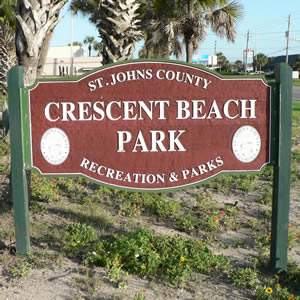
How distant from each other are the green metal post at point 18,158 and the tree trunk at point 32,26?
131 centimetres

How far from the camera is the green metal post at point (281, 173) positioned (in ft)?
12.1

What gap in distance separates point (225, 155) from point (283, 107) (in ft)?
1.92

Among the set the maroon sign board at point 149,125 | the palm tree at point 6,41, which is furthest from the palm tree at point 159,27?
the maroon sign board at point 149,125

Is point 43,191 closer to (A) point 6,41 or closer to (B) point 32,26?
(B) point 32,26

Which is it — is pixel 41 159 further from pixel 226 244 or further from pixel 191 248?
pixel 226 244

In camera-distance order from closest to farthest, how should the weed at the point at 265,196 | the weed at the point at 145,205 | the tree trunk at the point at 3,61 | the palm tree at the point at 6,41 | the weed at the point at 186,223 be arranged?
the weed at the point at 186,223 → the weed at the point at 145,205 → the weed at the point at 265,196 → the tree trunk at the point at 3,61 → the palm tree at the point at 6,41

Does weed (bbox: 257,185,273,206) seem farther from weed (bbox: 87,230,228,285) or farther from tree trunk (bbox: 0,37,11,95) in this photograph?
tree trunk (bbox: 0,37,11,95)

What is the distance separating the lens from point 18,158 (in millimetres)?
3752

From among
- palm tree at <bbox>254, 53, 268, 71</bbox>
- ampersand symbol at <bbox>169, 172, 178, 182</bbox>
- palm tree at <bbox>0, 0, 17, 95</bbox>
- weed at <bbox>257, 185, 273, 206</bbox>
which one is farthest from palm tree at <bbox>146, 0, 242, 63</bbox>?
palm tree at <bbox>254, 53, 268, 71</bbox>

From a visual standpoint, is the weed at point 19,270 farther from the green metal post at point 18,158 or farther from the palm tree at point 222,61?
the palm tree at point 222,61

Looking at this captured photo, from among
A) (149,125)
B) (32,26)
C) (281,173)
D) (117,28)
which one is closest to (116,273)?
(149,125)

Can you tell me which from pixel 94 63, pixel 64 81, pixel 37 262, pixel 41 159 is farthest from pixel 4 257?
pixel 94 63

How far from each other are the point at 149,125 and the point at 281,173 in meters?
1.11

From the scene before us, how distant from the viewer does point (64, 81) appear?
373 centimetres
